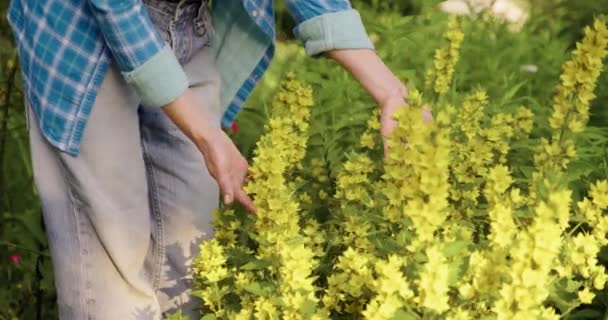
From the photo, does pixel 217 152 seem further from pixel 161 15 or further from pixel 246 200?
pixel 161 15

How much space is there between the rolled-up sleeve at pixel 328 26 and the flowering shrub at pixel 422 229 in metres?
0.13

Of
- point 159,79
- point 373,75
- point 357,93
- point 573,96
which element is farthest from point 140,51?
point 357,93

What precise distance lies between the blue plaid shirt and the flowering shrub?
0.19m

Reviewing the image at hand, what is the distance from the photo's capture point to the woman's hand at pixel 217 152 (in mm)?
2146

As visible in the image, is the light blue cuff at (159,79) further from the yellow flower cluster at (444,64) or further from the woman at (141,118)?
the yellow flower cluster at (444,64)

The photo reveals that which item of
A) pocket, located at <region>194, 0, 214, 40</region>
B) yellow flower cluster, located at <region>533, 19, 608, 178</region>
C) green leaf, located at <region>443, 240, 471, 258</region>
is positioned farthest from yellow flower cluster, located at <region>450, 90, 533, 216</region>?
pocket, located at <region>194, 0, 214, 40</region>

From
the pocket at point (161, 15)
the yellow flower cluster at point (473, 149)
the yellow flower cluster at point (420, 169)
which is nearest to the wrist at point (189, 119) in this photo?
the pocket at point (161, 15)

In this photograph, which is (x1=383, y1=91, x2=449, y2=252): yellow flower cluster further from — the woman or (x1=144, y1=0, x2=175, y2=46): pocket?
(x1=144, y1=0, x2=175, y2=46): pocket

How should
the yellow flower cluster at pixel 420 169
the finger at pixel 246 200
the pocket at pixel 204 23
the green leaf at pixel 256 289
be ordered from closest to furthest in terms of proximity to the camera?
the yellow flower cluster at pixel 420 169 → the green leaf at pixel 256 289 → the finger at pixel 246 200 → the pocket at pixel 204 23

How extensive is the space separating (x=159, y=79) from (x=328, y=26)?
0.45 metres

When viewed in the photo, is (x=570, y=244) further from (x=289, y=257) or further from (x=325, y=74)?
(x=325, y=74)

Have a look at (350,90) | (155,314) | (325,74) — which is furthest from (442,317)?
(325,74)

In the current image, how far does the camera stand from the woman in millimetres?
2176

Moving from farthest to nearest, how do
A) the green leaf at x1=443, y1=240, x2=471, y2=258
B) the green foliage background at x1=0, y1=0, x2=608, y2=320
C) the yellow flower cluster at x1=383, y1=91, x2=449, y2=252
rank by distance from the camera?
1. the green foliage background at x1=0, y1=0, x2=608, y2=320
2. the green leaf at x1=443, y1=240, x2=471, y2=258
3. the yellow flower cluster at x1=383, y1=91, x2=449, y2=252
